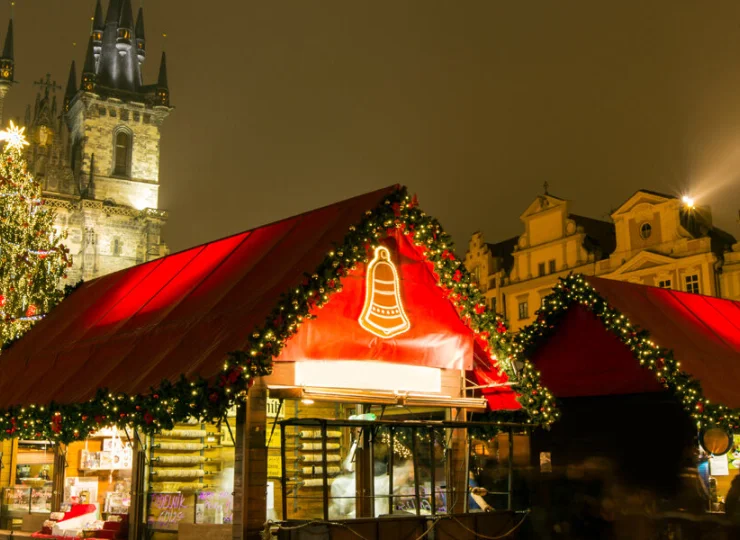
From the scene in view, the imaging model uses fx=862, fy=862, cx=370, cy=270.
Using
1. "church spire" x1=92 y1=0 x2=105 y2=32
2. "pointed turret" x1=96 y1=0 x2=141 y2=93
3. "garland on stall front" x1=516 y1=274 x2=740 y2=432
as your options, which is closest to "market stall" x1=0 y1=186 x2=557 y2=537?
"garland on stall front" x1=516 y1=274 x2=740 y2=432

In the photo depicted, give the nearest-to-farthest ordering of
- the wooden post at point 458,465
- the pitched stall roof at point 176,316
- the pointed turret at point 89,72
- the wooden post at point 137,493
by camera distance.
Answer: the pitched stall roof at point 176,316
the wooden post at point 137,493
the wooden post at point 458,465
the pointed turret at point 89,72

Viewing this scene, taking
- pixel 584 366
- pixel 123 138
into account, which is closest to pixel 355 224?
pixel 584 366

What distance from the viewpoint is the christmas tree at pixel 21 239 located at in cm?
1931

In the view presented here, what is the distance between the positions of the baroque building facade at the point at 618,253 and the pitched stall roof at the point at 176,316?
17.8 m

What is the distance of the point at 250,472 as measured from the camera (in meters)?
8.37

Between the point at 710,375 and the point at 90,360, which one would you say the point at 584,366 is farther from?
the point at 90,360

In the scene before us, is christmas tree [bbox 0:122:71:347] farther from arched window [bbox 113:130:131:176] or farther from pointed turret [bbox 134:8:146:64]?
pointed turret [bbox 134:8:146:64]

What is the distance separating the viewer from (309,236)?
9.87 m

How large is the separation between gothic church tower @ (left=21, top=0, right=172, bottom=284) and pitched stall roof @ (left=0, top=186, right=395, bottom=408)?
1430 inches

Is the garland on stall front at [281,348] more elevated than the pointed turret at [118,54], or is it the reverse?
the pointed turret at [118,54]

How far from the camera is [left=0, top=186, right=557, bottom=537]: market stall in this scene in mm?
8477

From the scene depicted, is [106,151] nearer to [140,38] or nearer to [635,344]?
[140,38]

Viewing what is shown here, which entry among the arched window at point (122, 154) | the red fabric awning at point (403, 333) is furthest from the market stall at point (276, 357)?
the arched window at point (122, 154)

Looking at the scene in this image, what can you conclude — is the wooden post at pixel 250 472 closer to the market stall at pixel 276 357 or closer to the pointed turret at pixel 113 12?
the market stall at pixel 276 357
